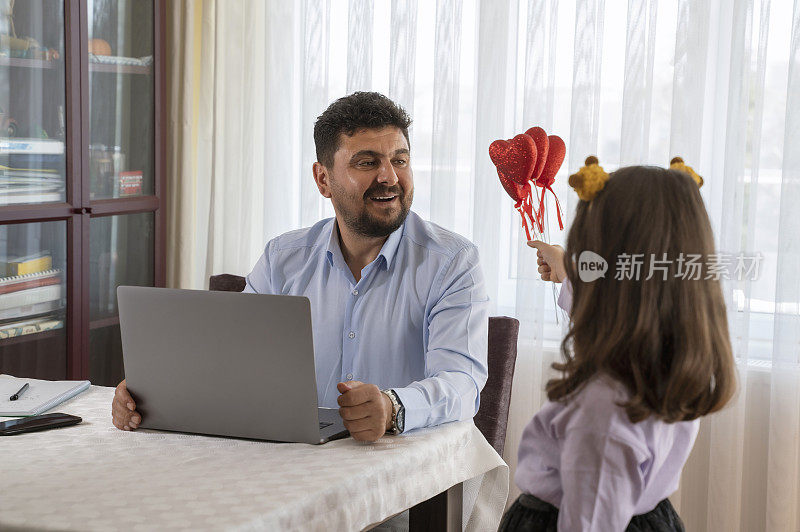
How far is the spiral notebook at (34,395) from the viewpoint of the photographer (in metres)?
1.63

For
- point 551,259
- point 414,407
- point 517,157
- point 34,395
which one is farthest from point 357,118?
point 34,395

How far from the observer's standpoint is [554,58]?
8.64ft

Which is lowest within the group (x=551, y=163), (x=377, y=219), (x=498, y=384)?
(x=498, y=384)

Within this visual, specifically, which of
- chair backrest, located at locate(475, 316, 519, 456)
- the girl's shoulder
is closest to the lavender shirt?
the girl's shoulder

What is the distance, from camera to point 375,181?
1.99 m

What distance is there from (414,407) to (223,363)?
0.34 m

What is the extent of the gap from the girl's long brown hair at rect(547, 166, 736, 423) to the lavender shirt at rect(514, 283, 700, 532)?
2 centimetres

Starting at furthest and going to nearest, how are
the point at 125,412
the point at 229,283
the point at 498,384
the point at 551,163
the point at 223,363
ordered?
the point at 229,283
the point at 498,384
the point at 551,163
the point at 125,412
the point at 223,363

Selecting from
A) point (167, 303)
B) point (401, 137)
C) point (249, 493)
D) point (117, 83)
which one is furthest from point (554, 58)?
point (249, 493)

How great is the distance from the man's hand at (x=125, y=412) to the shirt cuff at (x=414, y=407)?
464 mm

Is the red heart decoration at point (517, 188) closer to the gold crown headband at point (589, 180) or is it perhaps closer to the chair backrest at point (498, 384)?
the chair backrest at point (498, 384)

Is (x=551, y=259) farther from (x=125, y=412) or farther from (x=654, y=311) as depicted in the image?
(x=125, y=412)

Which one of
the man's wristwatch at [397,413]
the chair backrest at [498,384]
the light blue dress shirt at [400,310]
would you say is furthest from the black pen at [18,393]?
the chair backrest at [498,384]

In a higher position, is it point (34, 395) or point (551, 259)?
point (551, 259)
